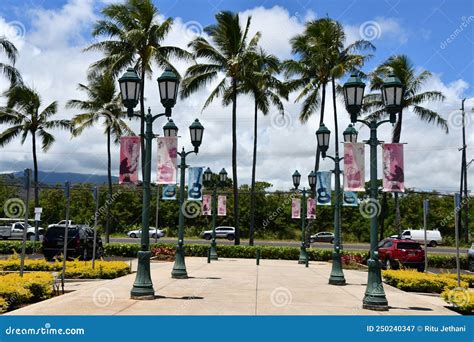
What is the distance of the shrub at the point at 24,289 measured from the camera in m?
9.68

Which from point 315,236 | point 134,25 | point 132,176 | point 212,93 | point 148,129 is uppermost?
point 134,25

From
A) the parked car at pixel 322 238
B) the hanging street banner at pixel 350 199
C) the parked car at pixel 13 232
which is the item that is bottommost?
the parked car at pixel 322 238

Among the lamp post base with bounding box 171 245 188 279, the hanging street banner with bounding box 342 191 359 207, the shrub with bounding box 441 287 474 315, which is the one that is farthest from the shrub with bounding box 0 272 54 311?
the hanging street banner with bounding box 342 191 359 207

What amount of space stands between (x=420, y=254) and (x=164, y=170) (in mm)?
14187

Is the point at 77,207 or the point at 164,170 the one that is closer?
the point at 164,170

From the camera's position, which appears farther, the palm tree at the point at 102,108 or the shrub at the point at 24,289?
the palm tree at the point at 102,108

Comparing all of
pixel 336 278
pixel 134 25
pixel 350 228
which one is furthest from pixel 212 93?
pixel 350 228

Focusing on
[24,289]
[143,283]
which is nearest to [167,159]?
[143,283]

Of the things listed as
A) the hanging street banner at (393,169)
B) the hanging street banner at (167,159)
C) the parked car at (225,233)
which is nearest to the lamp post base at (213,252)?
the hanging street banner at (167,159)

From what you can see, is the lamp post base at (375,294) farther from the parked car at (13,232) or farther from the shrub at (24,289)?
the parked car at (13,232)

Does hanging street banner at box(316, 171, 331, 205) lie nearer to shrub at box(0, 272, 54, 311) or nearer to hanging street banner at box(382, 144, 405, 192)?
hanging street banner at box(382, 144, 405, 192)

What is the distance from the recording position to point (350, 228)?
55031mm

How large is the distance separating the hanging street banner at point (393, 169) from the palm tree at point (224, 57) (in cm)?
1997

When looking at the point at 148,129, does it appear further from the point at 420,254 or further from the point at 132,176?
the point at 420,254
